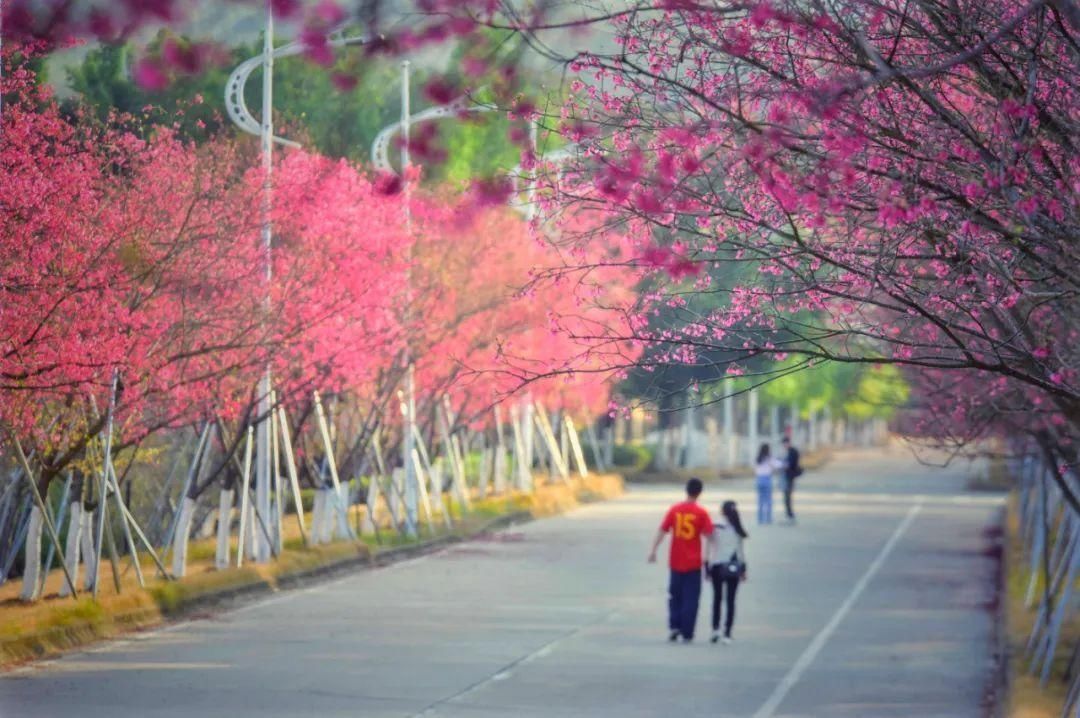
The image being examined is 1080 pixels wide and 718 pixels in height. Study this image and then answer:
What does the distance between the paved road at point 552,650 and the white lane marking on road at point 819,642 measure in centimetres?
4

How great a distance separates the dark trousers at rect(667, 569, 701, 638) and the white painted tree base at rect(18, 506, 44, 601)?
244 inches

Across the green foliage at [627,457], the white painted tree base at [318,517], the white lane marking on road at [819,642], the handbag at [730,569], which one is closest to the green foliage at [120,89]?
the white painted tree base at [318,517]

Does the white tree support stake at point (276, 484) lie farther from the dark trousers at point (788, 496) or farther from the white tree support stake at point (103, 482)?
the dark trousers at point (788, 496)

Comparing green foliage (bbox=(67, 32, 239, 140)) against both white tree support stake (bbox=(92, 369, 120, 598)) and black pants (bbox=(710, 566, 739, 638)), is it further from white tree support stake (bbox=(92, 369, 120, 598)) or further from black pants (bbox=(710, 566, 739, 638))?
black pants (bbox=(710, 566, 739, 638))

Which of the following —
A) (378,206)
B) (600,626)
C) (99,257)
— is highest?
(378,206)

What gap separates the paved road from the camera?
15.3 meters

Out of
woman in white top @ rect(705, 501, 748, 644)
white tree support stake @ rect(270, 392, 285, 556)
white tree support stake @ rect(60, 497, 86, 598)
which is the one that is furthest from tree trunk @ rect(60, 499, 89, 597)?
woman in white top @ rect(705, 501, 748, 644)

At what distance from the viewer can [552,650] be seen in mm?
18891

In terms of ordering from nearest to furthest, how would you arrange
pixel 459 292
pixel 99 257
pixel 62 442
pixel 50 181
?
1. pixel 50 181
2. pixel 99 257
3. pixel 62 442
4. pixel 459 292

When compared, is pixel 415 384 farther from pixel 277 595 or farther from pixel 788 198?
pixel 788 198

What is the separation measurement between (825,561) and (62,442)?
14254 millimetres

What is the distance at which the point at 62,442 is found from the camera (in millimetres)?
20688

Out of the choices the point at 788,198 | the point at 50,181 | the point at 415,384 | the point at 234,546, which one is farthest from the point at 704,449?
the point at 788,198

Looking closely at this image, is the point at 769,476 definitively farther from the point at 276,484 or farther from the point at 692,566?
the point at 692,566
